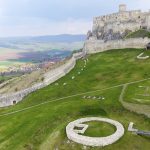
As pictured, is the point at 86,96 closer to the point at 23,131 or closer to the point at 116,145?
the point at 23,131

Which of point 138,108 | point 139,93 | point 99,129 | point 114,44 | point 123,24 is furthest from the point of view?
point 123,24

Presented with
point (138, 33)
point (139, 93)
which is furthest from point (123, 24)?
point (139, 93)

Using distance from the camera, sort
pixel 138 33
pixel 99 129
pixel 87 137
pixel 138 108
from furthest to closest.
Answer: pixel 138 33
pixel 138 108
pixel 99 129
pixel 87 137

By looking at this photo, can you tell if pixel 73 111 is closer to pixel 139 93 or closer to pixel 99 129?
pixel 99 129

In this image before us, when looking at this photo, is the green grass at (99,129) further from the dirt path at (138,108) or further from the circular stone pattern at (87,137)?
the dirt path at (138,108)

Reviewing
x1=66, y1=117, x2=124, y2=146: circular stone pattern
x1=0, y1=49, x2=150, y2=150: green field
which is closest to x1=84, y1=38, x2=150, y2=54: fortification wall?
x1=0, y1=49, x2=150, y2=150: green field

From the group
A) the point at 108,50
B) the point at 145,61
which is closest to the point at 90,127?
the point at 145,61
